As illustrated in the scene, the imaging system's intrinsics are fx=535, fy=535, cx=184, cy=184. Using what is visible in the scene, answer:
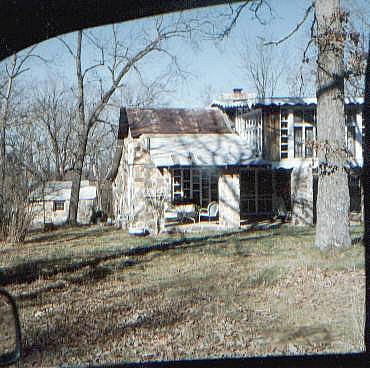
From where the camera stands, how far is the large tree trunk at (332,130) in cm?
689

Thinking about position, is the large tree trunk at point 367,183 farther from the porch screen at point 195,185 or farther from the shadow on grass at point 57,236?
the porch screen at point 195,185

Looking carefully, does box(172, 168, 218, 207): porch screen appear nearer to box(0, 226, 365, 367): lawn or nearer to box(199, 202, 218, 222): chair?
box(199, 202, 218, 222): chair

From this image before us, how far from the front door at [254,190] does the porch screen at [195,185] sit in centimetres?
65

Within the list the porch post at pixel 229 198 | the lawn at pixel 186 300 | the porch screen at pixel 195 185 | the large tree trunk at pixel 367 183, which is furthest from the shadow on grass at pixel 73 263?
the large tree trunk at pixel 367 183

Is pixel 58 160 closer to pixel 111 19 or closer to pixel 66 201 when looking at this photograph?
pixel 66 201

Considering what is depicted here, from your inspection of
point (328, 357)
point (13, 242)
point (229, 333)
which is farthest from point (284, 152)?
point (328, 357)

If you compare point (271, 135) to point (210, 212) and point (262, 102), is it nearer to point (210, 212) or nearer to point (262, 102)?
point (262, 102)

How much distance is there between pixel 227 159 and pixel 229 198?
0.79 m

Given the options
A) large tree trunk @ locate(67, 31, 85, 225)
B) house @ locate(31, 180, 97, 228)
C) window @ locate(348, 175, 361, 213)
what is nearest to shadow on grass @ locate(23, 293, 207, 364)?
window @ locate(348, 175, 361, 213)

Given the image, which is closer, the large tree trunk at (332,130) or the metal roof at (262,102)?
the large tree trunk at (332,130)

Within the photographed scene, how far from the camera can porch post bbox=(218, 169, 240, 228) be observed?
10.7 metres

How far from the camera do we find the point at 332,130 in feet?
23.2

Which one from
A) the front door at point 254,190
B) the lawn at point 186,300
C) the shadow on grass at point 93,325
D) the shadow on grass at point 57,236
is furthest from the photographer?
the front door at point 254,190

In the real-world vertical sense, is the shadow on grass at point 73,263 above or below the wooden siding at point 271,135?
below
